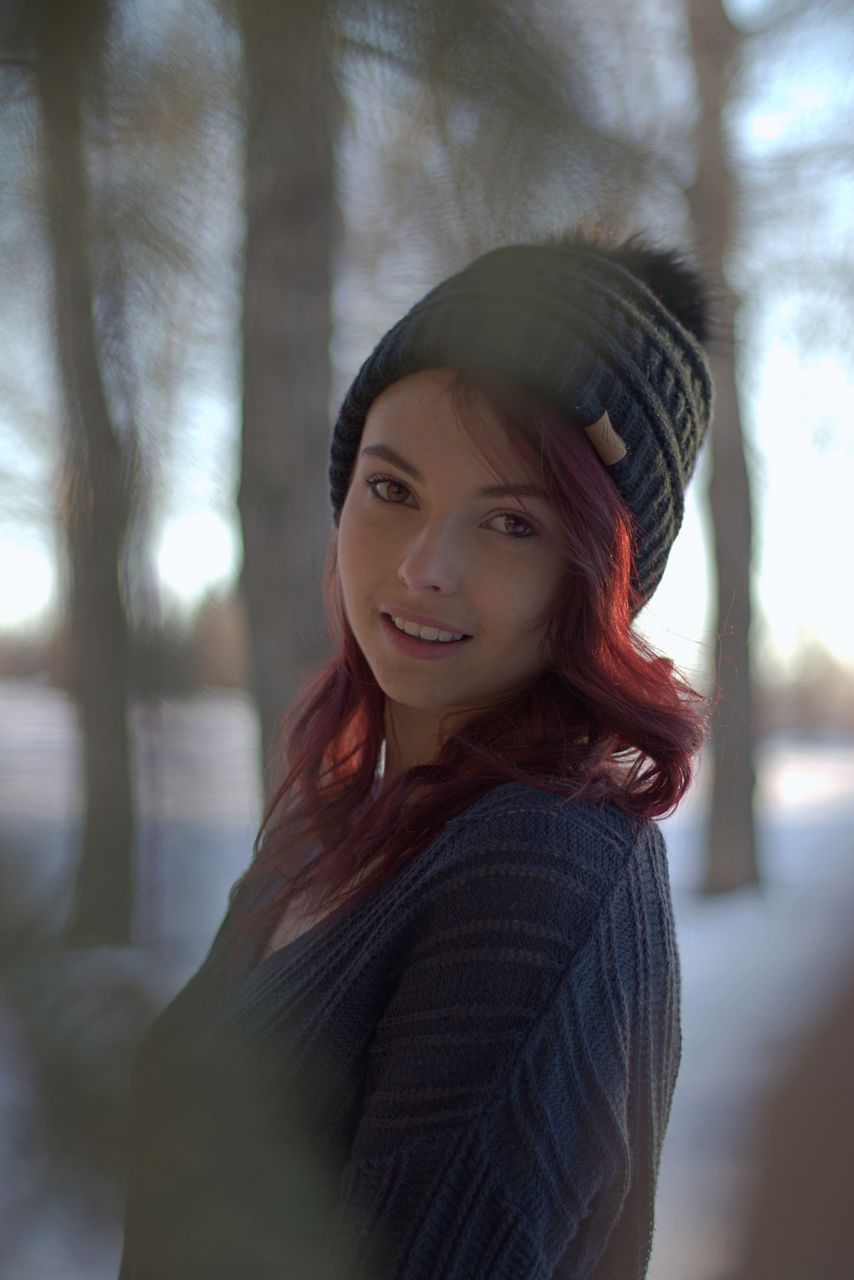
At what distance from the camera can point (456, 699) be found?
119 cm

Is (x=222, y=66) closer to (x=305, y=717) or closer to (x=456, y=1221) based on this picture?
(x=456, y=1221)

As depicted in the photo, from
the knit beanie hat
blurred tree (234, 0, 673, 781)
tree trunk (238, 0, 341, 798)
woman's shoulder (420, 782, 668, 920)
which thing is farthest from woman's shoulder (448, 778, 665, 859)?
blurred tree (234, 0, 673, 781)

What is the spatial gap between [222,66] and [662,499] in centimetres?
100

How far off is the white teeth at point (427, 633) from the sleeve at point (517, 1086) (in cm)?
27

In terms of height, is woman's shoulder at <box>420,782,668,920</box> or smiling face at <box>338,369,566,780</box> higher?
smiling face at <box>338,369,566,780</box>

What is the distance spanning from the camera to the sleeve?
816 millimetres

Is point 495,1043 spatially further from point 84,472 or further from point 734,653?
point 734,653

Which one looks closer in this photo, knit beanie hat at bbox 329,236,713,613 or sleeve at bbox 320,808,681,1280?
sleeve at bbox 320,808,681,1280

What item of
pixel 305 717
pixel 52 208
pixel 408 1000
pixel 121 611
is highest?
pixel 52 208

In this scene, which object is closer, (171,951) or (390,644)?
(171,951)

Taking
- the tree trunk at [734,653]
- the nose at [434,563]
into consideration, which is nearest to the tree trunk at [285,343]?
the nose at [434,563]

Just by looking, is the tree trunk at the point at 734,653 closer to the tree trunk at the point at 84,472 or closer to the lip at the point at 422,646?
the lip at the point at 422,646

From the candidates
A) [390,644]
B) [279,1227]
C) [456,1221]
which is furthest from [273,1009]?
[279,1227]

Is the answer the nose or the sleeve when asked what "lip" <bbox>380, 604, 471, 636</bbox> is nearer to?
the nose
